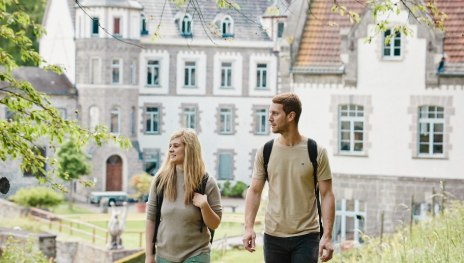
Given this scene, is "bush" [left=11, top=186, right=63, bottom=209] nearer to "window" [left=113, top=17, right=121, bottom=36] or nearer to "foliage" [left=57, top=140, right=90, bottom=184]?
"foliage" [left=57, top=140, right=90, bottom=184]

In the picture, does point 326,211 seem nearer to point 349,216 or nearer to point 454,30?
point 349,216

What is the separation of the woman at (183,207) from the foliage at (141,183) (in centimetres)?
4218

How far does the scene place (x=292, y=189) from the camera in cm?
1002

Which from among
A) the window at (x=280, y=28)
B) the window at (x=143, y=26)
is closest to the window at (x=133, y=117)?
the window at (x=143, y=26)

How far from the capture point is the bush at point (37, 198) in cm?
4397

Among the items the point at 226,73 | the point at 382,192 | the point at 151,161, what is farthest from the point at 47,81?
the point at 382,192

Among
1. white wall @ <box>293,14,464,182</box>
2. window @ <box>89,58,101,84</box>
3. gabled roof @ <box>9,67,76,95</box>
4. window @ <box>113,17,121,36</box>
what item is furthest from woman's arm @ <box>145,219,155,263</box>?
window @ <box>89,58,101,84</box>

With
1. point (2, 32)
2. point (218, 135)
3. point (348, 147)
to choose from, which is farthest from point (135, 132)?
point (2, 32)

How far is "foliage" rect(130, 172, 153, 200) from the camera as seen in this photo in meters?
53.2

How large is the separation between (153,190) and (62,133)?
3194 mm

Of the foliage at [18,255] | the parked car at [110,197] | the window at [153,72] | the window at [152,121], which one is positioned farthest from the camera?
the window at [153,72]

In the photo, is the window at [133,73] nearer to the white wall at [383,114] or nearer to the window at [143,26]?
the window at [143,26]

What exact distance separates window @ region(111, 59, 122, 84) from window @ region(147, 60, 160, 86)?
6.07 ft

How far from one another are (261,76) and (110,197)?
1159 cm
